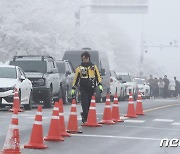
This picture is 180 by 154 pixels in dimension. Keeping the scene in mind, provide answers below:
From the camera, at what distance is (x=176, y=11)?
151375mm

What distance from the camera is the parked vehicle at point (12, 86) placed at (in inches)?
931

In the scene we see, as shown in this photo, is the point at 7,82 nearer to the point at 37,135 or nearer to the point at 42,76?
the point at 42,76

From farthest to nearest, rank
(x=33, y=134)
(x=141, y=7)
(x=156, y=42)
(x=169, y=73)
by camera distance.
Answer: (x=169, y=73)
(x=156, y=42)
(x=141, y=7)
(x=33, y=134)

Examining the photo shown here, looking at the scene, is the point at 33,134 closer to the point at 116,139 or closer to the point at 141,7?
the point at 116,139

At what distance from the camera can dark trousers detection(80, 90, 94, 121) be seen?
1802 cm

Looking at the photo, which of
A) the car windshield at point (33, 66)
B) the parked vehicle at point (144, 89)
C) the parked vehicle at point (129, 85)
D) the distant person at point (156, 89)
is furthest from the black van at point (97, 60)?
the distant person at point (156, 89)

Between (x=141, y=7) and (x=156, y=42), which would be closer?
(x=141, y=7)

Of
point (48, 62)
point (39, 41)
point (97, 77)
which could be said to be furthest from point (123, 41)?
point (97, 77)

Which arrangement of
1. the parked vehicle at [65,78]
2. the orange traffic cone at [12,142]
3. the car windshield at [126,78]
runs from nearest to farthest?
the orange traffic cone at [12,142], the parked vehicle at [65,78], the car windshield at [126,78]

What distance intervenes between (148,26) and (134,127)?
130 m

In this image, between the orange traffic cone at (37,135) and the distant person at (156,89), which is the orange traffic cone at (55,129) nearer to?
the orange traffic cone at (37,135)

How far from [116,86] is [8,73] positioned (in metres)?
14.5

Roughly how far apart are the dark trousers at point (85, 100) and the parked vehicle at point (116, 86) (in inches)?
779

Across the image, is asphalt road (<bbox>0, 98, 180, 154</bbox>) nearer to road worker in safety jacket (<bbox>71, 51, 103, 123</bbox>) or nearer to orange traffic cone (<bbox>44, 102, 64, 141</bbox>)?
orange traffic cone (<bbox>44, 102, 64, 141</bbox>)
